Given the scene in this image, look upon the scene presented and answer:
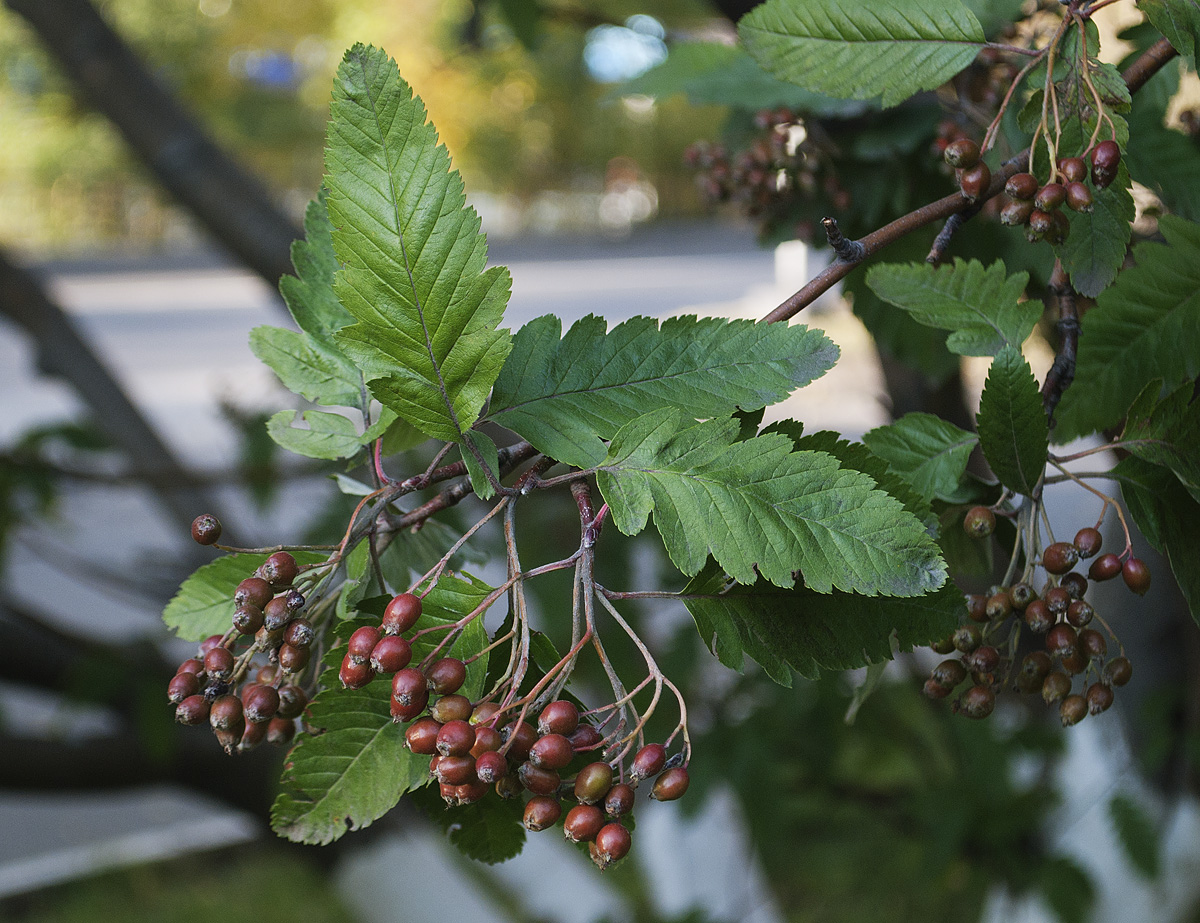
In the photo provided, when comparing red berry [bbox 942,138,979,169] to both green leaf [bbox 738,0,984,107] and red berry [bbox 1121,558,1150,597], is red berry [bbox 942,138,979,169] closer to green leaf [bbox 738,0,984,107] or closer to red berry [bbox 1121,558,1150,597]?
green leaf [bbox 738,0,984,107]

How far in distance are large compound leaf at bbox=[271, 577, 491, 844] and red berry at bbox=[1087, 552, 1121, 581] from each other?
0.29 meters

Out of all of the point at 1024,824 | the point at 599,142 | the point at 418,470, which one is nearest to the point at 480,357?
the point at 418,470

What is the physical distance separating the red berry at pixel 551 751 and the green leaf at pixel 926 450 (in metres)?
0.20

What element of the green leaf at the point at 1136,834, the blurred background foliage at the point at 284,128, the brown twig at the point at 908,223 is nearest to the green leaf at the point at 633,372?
the brown twig at the point at 908,223

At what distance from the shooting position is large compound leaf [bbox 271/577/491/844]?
0.43 m

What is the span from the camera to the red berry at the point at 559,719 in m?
0.39

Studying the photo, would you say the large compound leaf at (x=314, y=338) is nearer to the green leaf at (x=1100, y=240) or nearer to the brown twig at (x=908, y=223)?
the brown twig at (x=908, y=223)

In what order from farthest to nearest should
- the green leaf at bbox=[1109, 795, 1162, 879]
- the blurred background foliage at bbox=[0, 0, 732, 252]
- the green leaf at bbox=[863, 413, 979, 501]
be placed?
the blurred background foliage at bbox=[0, 0, 732, 252], the green leaf at bbox=[1109, 795, 1162, 879], the green leaf at bbox=[863, 413, 979, 501]

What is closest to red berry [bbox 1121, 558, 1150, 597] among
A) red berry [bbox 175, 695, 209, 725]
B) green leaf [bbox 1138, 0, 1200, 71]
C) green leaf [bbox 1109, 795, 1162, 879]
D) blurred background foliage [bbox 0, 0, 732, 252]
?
green leaf [bbox 1138, 0, 1200, 71]

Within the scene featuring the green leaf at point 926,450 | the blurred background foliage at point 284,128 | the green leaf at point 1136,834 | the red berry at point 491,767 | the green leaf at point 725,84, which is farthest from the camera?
the blurred background foliage at point 284,128

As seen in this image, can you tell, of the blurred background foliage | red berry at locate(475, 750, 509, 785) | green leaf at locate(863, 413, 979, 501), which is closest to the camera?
red berry at locate(475, 750, 509, 785)

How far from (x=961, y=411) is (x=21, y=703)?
4.14 meters

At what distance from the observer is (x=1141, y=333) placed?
525 millimetres

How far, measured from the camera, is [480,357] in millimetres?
421
